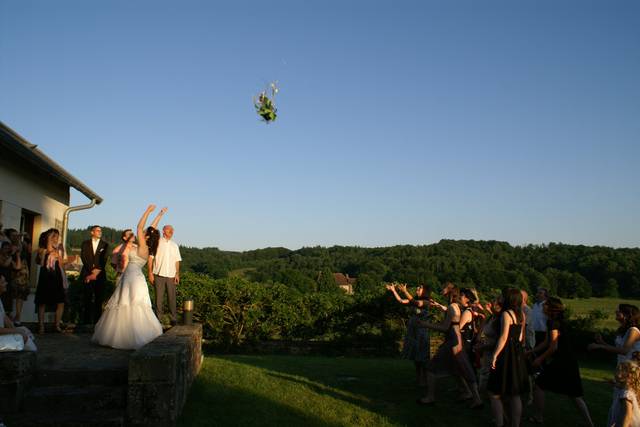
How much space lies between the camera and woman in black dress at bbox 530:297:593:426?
6.55 meters

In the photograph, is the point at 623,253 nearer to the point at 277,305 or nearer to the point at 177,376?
the point at 277,305

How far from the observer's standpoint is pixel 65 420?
16.7ft

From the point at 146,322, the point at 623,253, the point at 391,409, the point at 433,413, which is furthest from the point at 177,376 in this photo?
the point at 623,253

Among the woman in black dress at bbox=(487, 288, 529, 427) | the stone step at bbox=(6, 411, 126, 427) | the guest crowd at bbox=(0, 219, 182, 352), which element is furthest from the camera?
the guest crowd at bbox=(0, 219, 182, 352)

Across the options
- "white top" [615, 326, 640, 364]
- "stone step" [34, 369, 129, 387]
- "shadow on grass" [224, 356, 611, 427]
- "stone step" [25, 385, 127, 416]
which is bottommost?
"shadow on grass" [224, 356, 611, 427]

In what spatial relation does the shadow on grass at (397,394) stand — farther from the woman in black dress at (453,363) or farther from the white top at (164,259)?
the white top at (164,259)

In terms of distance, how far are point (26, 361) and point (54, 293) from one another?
3.91 m

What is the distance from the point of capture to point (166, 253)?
934 centimetres

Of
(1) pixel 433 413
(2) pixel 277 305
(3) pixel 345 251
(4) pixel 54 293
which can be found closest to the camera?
(1) pixel 433 413

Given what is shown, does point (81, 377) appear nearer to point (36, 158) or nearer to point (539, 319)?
point (36, 158)

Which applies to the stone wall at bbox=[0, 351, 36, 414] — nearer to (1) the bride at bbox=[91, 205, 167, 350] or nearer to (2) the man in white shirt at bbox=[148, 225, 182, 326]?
(1) the bride at bbox=[91, 205, 167, 350]

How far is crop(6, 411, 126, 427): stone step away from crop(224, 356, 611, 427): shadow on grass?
309 cm

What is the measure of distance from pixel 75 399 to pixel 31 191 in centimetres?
848

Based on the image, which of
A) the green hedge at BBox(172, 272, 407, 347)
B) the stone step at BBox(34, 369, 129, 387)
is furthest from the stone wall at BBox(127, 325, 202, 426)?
the green hedge at BBox(172, 272, 407, 347)
